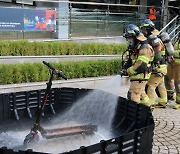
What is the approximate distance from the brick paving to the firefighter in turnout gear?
33 centimetres

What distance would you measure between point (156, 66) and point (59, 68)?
2.56 meters

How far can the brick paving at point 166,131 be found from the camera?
16.2ft

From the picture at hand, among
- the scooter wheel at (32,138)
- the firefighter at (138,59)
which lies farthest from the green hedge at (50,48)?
the scooter wheel at (32,138)

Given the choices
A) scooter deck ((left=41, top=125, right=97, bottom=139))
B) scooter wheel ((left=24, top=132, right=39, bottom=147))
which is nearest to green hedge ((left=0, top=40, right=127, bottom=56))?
scooter deck ((left=41, top=125, right=97, bottom=139))

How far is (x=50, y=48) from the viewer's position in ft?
30.4

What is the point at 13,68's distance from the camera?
24.2 ft

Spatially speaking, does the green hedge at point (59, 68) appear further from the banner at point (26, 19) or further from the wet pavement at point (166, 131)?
the banner at point (26, 19)

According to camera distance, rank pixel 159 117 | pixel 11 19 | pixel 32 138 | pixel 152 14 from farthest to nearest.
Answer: pixel 152 14
pixel 11 19
pixel 159 117
pixel 32 138

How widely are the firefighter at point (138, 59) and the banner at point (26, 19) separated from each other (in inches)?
196

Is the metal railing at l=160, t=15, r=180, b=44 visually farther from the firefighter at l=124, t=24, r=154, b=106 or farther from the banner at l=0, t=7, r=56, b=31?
the firefighter at l=124, t=24, r=154, b=106

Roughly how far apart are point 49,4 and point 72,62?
4181mm

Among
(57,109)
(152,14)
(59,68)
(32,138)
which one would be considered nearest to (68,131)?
(32,138)

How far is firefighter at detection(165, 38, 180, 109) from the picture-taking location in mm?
7621

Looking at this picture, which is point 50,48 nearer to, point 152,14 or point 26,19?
point 26,19
